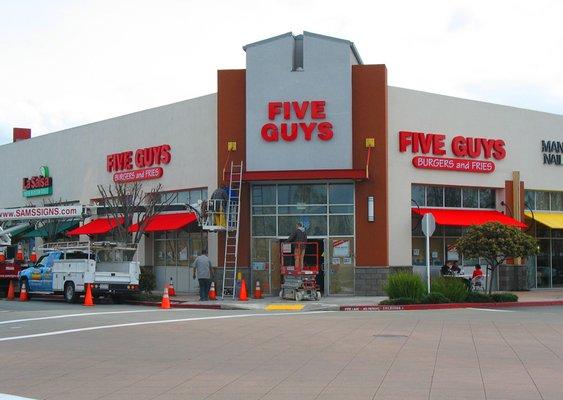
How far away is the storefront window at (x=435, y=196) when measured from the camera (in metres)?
29.7

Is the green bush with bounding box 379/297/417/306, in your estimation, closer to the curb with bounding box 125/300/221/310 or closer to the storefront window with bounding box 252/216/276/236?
the curb with bounding box 125/300/221/310

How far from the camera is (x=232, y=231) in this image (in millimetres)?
28500

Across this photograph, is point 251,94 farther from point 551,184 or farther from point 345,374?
point 345,374

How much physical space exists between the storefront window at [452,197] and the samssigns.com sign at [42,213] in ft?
49.2

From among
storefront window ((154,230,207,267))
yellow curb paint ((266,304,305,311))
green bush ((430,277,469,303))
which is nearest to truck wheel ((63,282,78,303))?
storefront window ((154,230,207,267))

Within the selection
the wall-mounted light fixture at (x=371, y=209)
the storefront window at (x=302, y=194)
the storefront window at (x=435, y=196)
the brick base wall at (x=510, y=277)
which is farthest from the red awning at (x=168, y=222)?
the brick base wall at (x=510, y=277)

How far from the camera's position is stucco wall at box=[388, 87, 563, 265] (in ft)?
93.1

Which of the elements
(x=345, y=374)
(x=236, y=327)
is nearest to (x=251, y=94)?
(x=236, y=327)

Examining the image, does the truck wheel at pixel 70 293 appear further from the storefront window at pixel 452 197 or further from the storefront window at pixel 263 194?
the storefront window at pixel 452 197

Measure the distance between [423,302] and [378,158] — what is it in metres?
6.78

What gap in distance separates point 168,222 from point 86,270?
552 centimetres

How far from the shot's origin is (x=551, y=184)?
3291cm

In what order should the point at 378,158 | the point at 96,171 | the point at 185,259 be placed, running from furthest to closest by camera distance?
the point at 96,171, the point at 185,259, the point at 378,158

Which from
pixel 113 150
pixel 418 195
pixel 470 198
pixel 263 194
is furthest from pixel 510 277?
pixel 113 150
